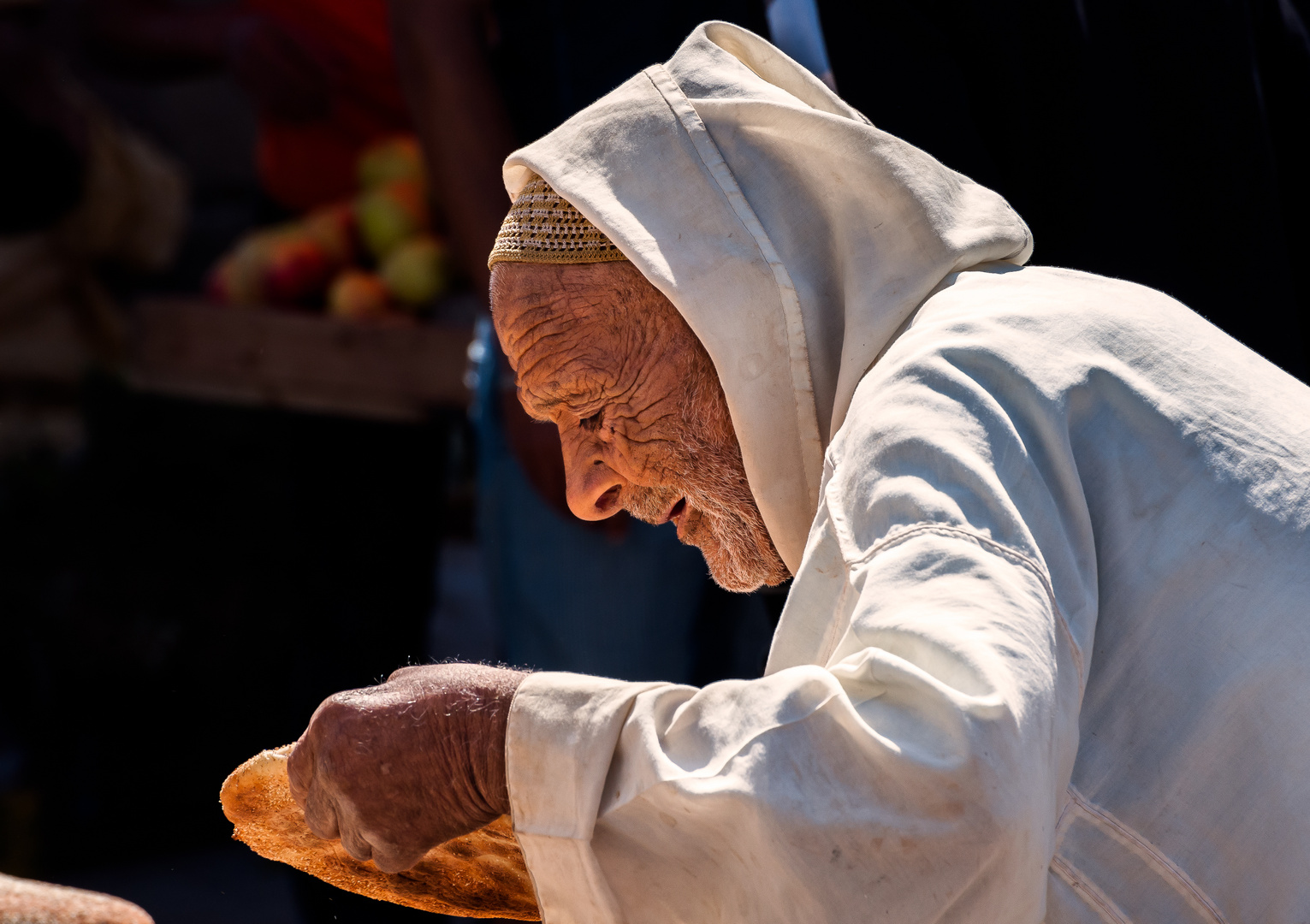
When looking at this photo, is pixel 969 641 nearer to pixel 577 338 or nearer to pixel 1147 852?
pixel 1147 852

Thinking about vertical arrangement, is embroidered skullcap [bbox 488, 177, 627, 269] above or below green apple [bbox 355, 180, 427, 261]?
above

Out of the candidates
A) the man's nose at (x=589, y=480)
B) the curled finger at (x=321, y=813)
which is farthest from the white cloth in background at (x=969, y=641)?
the man's nose at (x=589, y=480)

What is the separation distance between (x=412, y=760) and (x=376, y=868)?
301mm

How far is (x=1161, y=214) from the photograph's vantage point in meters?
3.04

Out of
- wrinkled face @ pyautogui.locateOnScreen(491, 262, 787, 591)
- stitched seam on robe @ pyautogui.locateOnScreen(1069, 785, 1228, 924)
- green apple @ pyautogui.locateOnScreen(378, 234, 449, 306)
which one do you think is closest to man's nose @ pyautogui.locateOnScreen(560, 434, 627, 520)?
wrinkled face @ pyautogui.locateOnScreen(491, 262, 787, 591)

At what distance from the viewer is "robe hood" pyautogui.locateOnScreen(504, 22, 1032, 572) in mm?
1725

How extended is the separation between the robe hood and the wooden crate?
2.27 metres

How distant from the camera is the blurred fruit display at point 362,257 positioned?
4.18 m

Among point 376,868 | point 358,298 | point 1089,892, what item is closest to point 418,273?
point 358,298

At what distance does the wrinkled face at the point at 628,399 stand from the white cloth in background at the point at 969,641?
5.5 inches

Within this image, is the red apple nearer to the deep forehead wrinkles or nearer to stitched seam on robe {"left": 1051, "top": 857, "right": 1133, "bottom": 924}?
the deep forehead wrinkles

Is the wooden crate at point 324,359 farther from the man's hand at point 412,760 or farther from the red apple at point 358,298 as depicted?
the man's hand at point 412,760

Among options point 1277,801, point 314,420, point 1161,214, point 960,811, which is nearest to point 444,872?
point 960,811

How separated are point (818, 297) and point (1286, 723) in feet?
2.42
